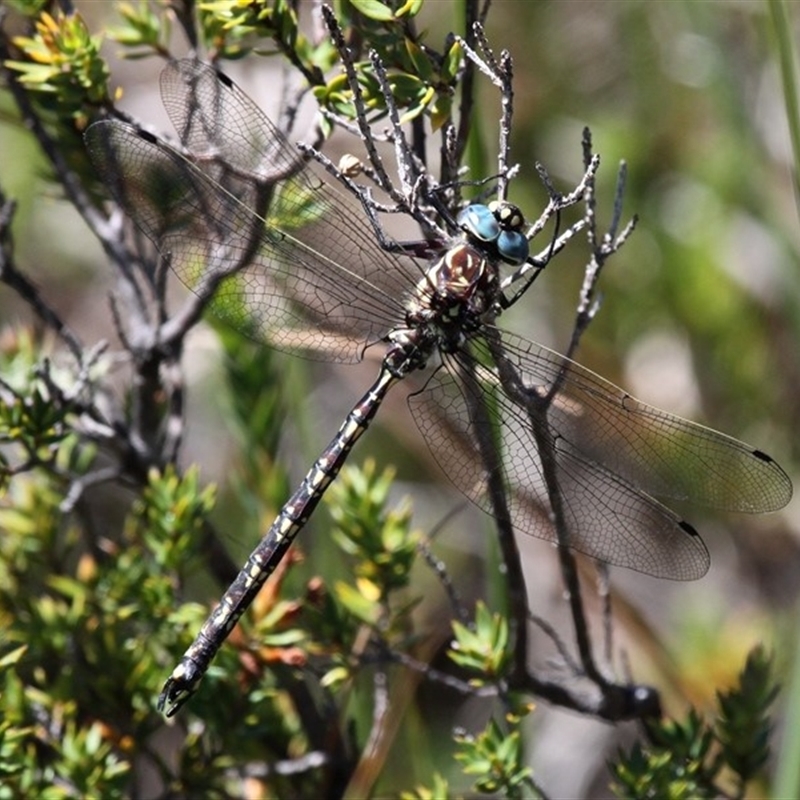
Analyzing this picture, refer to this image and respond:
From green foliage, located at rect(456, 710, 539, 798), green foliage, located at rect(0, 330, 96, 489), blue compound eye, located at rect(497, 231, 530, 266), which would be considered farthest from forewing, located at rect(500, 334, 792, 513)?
green foliage, located at rect(0, 330, 96, 489)

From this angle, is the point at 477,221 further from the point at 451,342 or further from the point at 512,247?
the point at 451,342

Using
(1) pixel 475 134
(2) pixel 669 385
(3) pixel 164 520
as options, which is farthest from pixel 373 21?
(2) pixel 669 385

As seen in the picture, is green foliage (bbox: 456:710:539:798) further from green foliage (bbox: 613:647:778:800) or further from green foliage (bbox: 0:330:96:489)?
green foliage (bbox: 0:330:96:489)

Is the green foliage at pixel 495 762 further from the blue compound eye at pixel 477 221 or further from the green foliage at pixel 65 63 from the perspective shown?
the green foliage at pixel 65 63

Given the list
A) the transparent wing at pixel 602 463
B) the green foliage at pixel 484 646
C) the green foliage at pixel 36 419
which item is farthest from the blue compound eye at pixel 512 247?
the green foliage at pixel 36 419

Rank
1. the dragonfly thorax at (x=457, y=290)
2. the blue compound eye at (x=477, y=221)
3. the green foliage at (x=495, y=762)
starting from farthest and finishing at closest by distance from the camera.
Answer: the dragonfly thorax at (x=457, y=290)
the blue compound eye at (x=477, y=221)
the green foliage at (x=495, y=762)

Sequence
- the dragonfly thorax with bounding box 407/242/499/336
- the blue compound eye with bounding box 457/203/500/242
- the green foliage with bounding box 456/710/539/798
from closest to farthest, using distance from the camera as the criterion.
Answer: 1. the green foliage with bounding box 456/710/539/798
2. the blue compound eye with bounding box 457/203/500/242
3. the dragonfly thorax with bounding box 407/242/499/336
